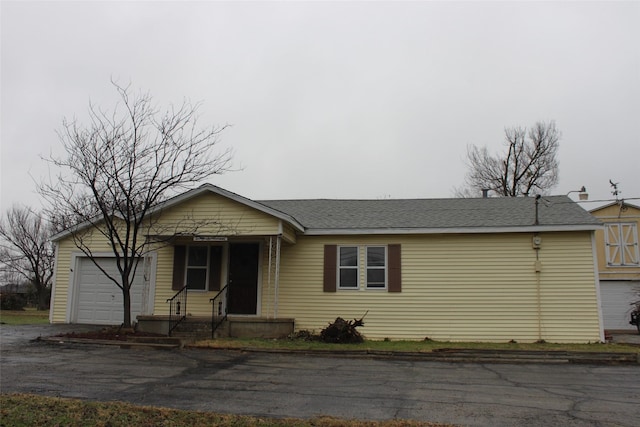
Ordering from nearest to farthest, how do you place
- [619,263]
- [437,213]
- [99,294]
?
[437,213] → [99,294] → [619,263]

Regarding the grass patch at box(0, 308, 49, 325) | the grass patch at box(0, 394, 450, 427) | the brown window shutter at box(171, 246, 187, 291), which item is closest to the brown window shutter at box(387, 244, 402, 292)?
the brown window shutter at box(171, 246, 187, 291)

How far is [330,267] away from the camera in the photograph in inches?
599

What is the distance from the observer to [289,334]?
14328 mm

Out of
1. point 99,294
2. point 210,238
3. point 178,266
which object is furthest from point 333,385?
point 99,294

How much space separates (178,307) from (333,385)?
808 centimetres

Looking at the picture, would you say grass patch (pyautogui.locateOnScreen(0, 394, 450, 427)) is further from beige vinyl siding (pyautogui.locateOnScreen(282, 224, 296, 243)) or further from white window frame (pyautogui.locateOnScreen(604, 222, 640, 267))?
white window frame (pyautogui.locateOnScreen(604, 222, 640, 267))

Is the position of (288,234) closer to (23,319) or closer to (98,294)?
(98,294)

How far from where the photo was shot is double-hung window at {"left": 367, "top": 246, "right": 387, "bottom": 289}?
49.6ft

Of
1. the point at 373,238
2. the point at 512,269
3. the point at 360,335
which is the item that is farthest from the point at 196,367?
the point at 512,269

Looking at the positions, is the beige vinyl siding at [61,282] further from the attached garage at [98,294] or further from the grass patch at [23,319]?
the grass patch at [23,319]

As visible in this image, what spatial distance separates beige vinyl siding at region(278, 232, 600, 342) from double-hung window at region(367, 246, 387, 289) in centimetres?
20

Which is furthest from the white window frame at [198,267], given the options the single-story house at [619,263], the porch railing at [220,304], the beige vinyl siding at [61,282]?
the single-story house at [619,263]

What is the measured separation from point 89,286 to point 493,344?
43.7ft

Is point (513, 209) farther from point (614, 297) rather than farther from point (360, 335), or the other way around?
point (614, 297)
